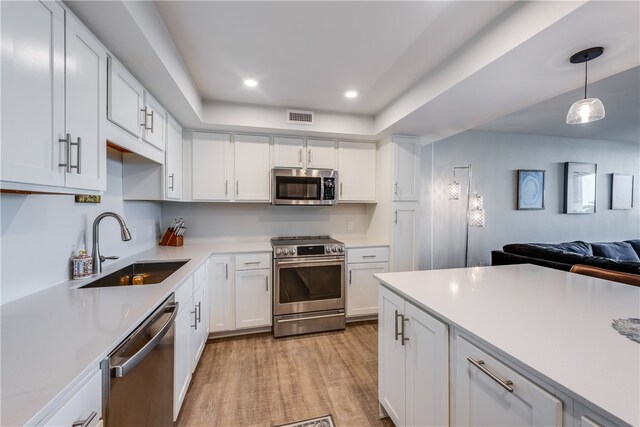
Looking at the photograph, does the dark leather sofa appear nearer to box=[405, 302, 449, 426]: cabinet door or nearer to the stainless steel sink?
box=[405, 302, 449, 426]: cabinet door

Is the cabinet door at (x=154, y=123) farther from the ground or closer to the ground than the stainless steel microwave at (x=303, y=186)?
farther from the ground

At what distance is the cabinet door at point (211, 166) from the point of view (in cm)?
288

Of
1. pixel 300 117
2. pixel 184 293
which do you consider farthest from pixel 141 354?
pixel 300 117

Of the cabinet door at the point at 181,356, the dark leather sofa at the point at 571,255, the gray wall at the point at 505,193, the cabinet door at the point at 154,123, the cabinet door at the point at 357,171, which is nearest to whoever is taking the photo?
the cabinet door at the point at 181,356

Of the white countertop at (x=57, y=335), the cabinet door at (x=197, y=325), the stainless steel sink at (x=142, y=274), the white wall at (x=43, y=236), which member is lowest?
the cabinet door at (x=197, y=325)

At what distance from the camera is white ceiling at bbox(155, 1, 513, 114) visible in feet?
4.88

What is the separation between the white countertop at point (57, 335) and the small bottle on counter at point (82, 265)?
70mm

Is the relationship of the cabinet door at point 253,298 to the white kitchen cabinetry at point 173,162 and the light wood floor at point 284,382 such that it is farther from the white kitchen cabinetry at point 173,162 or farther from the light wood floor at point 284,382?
the white kitchen cabinetry at point 173,162

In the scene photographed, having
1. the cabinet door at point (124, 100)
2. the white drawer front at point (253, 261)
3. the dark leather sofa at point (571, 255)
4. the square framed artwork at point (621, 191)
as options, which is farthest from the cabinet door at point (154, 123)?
the square framed artwork at point (621, 191)

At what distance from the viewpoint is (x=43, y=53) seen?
38.6 inches

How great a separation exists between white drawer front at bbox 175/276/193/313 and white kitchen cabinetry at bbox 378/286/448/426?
4.14 ft

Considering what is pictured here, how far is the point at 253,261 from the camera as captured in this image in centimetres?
275

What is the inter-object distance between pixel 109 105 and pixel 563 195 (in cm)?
632

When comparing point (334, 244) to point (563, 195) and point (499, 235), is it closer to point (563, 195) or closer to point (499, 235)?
point (499, 235)
